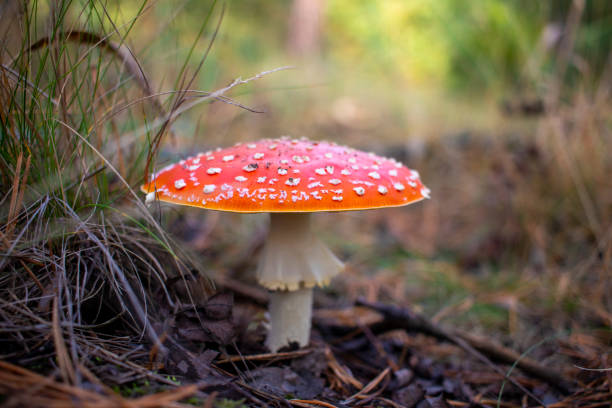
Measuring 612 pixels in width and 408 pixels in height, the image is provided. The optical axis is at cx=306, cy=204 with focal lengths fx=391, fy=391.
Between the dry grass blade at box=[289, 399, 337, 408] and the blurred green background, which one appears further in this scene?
the blurred green background

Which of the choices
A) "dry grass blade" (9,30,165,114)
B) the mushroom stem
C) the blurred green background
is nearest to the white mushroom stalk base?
the mushroom stem

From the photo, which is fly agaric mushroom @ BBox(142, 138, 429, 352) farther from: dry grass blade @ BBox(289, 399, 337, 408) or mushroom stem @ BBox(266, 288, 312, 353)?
dry grass blade @ BBox(289, 399, 337, 408)

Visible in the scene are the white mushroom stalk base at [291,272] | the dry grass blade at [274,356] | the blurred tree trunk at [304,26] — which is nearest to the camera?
the dry grass blade at [274,356]

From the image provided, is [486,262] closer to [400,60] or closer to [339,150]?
[339,150]

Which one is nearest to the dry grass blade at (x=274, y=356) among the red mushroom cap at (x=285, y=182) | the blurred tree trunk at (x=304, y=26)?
the red mushroom cap at (x=285, y=182)

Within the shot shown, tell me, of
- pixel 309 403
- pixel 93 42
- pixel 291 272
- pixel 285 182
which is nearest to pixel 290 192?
pixel 285 182

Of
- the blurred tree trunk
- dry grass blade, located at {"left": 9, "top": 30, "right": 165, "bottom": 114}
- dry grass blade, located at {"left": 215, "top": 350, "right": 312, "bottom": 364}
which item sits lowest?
dry grass blade, located at {"left": 215, "top": 350, "right": 312, "bottom": 364}

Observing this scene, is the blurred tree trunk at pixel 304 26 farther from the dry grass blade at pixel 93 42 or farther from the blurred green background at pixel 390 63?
the dry grass blade at pixel 93 42
